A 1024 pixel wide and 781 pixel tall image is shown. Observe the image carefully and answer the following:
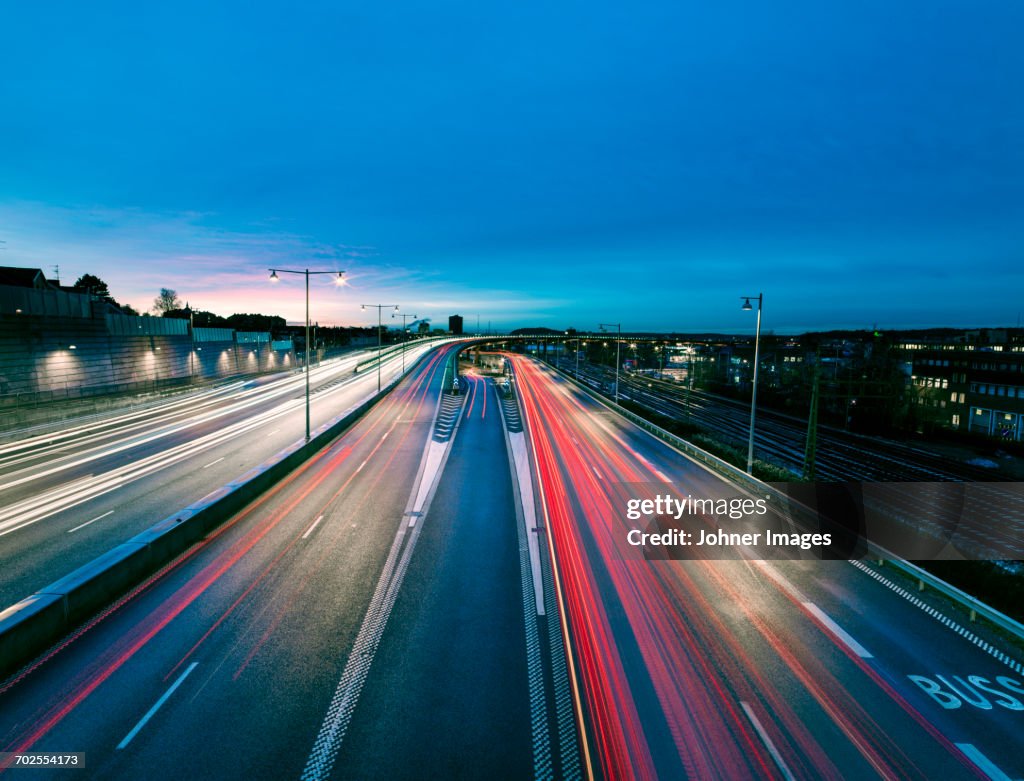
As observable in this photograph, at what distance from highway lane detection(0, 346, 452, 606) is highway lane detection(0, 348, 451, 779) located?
3.25 m

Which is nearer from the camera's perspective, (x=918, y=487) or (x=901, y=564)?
(x=901, y=564)

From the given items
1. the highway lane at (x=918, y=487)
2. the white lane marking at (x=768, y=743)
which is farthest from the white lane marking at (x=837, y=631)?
the highway lane at (x=918, y=487)

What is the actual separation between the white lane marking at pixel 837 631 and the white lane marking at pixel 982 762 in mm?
2284

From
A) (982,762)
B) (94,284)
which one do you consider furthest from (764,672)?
(94,284)

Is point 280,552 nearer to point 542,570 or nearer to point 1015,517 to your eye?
point 542,570

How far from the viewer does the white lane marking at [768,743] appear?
23.6ft

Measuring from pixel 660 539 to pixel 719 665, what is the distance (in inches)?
265

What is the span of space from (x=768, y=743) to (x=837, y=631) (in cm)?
456

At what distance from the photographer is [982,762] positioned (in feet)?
24.3

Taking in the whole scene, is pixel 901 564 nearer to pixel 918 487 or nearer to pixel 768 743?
pixel 768 743

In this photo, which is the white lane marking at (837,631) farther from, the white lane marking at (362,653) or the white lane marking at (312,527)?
the white lane marking at (312,527)

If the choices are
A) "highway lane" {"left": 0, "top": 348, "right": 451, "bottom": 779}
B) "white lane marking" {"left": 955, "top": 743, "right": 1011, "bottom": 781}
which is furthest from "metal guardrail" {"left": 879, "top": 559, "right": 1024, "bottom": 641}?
"highway lane" {"left": 0, "top": 348, "right": 451, "bottom": 779}

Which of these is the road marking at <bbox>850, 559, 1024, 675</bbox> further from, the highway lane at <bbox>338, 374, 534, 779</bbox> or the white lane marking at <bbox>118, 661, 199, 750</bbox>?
the white lane marking at <bbox>118, 661, 199, 750</bbox>

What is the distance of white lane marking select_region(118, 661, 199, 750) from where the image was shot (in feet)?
24.6
